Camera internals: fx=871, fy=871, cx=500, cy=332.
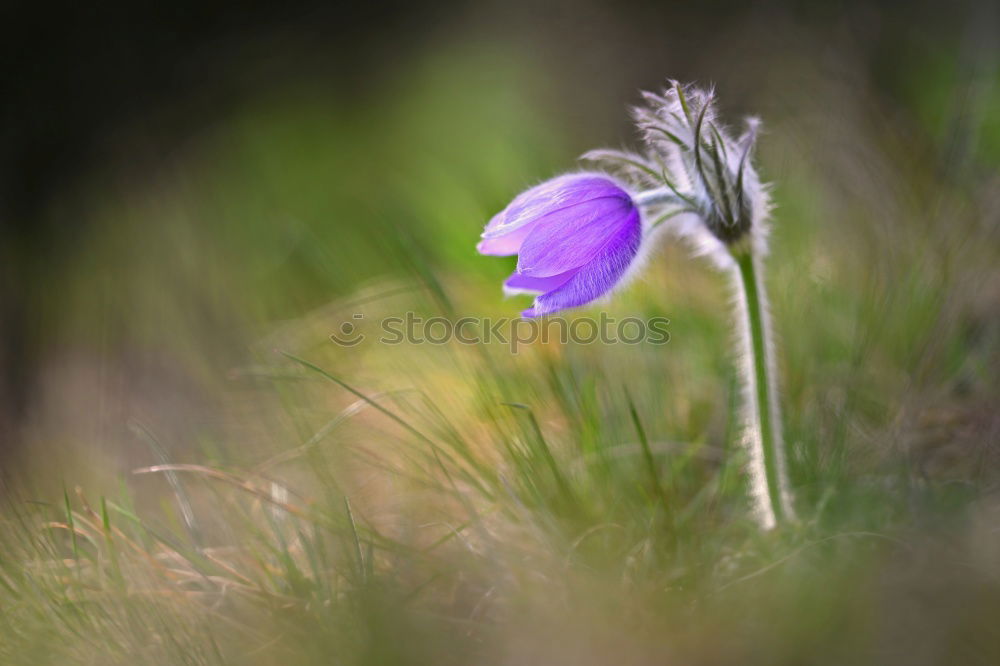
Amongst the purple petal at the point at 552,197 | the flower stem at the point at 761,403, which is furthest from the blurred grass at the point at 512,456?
the purple petal at the point at 552,197

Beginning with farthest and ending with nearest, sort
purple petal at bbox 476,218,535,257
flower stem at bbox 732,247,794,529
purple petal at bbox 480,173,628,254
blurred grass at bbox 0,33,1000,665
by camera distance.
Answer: purple petal at bbox 476,218,535,257 < purple petal at bbox 480,173,628,254 < flower stem at bbox 732,247,794,529 < blurred grass at bbox 0,33,1000,665

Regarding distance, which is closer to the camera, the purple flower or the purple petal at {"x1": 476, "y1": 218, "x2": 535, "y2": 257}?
the purple flower

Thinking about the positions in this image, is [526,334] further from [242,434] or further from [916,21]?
[916,21]

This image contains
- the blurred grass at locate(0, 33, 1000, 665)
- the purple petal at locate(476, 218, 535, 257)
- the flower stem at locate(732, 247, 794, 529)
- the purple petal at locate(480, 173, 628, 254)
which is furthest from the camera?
the purple petal at locate(476, 218, 535, 257)

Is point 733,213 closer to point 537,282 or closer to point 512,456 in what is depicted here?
point 537,282

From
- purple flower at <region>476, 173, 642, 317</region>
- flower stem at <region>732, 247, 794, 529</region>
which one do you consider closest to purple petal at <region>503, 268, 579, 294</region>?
purple flower at <region>476, 173, 642, 317</region>

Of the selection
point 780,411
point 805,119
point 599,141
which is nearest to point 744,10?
point 599,141

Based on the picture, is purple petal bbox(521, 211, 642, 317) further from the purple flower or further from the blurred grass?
the blurred grass
